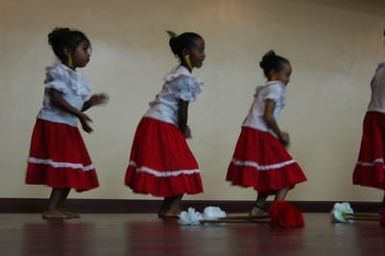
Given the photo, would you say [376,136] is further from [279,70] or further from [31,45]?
[31,45]

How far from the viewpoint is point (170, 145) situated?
130 inches

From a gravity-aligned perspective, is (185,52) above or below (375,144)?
above

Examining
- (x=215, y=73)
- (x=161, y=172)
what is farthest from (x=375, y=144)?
(x=215, y=73)

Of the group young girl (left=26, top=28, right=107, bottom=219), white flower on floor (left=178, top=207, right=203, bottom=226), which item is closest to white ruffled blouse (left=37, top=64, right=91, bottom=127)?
young girl (left=26, top=28, right=107, bottom=219)

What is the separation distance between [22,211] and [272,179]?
58.9 inches

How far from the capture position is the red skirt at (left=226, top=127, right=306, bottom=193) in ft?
11.7

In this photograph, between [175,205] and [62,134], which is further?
[175,205]

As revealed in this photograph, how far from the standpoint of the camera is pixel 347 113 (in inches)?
206

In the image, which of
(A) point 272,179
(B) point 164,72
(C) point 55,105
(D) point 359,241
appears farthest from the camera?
(B) point 164,72

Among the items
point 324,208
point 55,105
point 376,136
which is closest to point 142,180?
point 55,105

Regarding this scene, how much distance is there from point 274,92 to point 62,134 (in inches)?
45.3

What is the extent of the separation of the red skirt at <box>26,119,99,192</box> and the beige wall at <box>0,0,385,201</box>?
940 millimetres

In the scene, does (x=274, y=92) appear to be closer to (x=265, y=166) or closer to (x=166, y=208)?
(x=265, y=166)

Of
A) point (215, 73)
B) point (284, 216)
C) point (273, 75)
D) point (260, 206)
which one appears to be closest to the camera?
point (284, 216)
